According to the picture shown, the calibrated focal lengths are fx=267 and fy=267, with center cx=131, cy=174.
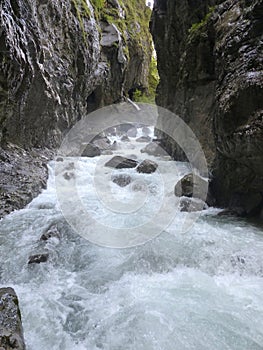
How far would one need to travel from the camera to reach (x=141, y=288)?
4.16 metres

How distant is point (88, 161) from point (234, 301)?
36.9 ft

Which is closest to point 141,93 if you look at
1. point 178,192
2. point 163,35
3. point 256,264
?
point 163,35

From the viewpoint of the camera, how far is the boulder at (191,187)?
27.0 ft

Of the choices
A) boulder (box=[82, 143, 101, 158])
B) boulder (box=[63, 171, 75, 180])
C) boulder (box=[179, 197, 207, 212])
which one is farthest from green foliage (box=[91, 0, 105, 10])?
boulder (box=[179, 197, 207, 212])

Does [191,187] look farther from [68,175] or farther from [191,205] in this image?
[68,175]

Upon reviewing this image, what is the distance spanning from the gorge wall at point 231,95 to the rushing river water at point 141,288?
4.45 feet

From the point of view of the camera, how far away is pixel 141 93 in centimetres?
3209

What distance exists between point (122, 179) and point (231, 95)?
5.48 meters

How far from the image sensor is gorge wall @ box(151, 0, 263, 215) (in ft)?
19.8

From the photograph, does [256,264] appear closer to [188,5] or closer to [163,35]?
[188,5]

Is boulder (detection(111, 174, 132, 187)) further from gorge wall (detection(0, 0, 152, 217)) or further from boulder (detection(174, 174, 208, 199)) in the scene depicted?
gorge wall (detection(0, 0, 152, 217))

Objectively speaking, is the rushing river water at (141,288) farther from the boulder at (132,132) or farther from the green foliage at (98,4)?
the boulder at (132,132)

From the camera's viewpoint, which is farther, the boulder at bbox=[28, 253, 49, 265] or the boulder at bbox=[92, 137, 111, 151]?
the boulder at bbox=[92, 137, 111, 151]

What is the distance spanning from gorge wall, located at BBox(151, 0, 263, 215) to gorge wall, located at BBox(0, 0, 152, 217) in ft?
19.0
